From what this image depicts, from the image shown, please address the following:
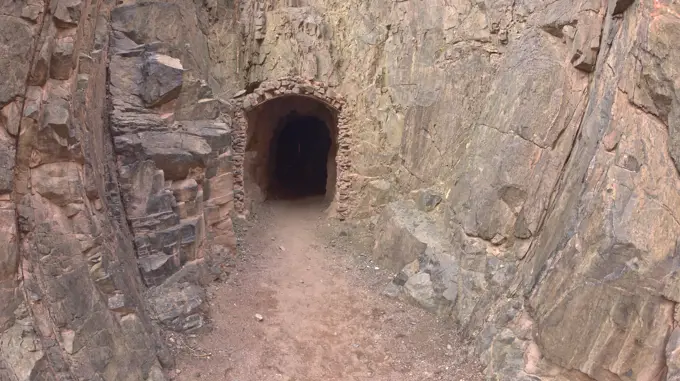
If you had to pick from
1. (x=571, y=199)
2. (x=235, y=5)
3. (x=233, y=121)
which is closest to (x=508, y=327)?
(x=571, y=199)

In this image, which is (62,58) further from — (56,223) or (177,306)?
(177,306)

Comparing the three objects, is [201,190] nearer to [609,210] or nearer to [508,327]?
[508,327]

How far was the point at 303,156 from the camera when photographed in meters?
19.6

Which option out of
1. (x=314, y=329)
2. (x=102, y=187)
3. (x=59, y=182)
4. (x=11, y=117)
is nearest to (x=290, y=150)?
(x=314, y=329)

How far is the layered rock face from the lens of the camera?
521cm

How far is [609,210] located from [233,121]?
9.69 m

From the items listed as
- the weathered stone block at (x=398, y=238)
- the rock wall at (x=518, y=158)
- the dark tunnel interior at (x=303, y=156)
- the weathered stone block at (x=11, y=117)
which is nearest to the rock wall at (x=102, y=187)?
the weathered stone block at (x=11, y=117)

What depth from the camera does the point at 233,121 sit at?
41.6ft

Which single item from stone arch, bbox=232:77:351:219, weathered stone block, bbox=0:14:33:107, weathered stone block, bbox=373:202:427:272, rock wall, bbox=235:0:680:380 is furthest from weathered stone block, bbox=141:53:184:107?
weathered stone block, bbox=373:202:427:272

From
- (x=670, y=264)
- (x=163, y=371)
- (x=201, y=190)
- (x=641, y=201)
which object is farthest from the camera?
(x=201, y=190)

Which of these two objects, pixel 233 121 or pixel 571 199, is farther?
pixel 233 121

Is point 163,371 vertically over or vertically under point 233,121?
under

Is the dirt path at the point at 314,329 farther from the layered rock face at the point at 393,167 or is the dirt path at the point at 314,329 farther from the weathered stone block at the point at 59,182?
the weathered stone block at the point at 59,182

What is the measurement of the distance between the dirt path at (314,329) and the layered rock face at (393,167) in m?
0.50
